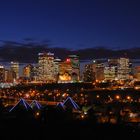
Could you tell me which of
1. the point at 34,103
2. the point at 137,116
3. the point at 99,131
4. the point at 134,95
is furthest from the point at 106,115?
the point at 134,95

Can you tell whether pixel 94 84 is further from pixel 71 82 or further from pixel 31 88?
pixel 31 88

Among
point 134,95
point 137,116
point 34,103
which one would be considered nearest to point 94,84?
point 134,95

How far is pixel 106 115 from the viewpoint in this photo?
126 ft

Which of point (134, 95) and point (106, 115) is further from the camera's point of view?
point (134, 95)

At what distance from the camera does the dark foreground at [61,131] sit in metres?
21.8

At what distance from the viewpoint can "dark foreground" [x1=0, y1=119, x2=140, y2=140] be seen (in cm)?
2181

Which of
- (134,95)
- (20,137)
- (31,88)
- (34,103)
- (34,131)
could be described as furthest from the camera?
(31,88)

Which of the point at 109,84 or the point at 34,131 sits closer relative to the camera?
the point at 34,131

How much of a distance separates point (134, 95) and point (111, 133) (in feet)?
194

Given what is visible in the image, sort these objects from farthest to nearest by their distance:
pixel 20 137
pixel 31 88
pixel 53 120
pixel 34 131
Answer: pixel 31 88 < pixel 53 120 < pixel 34 131 < pixel 20 137

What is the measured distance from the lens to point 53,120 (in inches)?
1074

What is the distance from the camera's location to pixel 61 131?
2333 cm

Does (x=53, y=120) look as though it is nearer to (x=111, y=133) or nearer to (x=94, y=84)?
→ (x=111, y=133)

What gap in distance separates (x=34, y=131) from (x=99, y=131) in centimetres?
346
